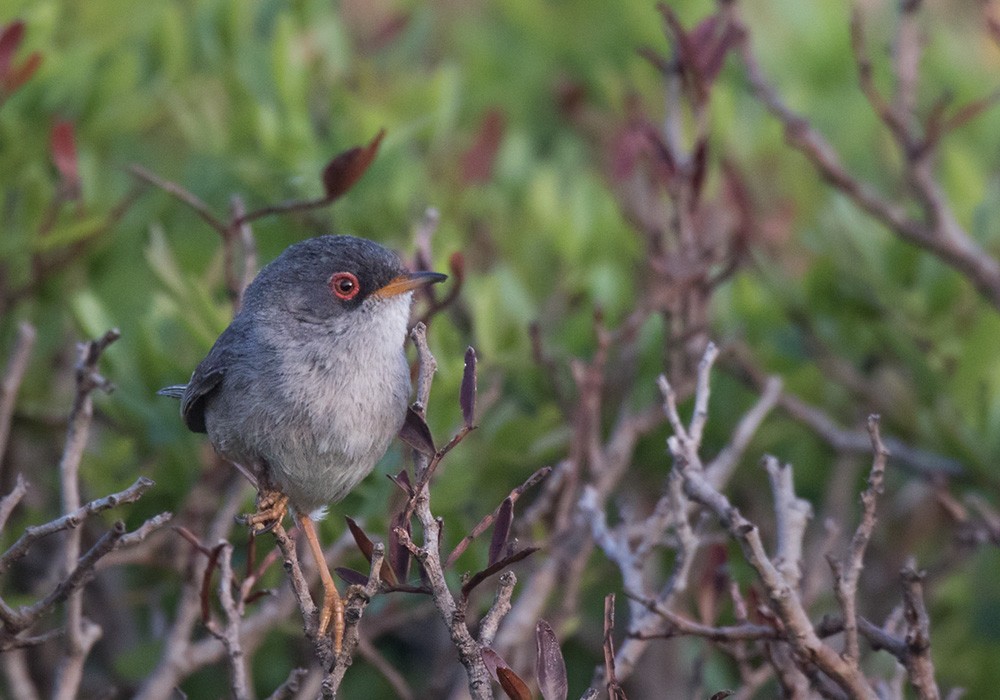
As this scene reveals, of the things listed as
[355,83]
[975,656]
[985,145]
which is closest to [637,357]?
[975,656]

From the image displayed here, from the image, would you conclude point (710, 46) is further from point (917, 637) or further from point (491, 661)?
point (491, 661)

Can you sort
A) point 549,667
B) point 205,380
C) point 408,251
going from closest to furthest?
point 549,667
point 205,380
point 408,251

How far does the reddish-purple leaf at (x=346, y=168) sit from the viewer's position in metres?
3.58

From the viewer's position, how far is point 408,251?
14.8 feet

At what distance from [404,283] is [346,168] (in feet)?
1.34

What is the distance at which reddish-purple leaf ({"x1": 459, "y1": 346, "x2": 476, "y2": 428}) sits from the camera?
101 inches

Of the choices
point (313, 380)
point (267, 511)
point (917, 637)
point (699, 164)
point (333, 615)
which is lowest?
point (333, 615)

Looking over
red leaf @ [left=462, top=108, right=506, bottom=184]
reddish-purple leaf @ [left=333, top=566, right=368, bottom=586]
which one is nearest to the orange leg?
reddish-purple leaf @ [left=333, top=566, right=368, bottom=586]

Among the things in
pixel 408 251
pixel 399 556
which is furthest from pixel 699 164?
pixel 399 556

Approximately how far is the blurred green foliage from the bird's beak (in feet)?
2.00

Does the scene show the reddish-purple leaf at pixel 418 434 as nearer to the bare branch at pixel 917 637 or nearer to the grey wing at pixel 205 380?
the grey wing at pixel 205 380

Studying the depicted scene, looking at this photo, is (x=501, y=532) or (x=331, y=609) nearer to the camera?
(x=501, y=532)

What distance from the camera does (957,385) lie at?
434cm

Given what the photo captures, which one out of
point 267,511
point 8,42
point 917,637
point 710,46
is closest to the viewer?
point 917,637
